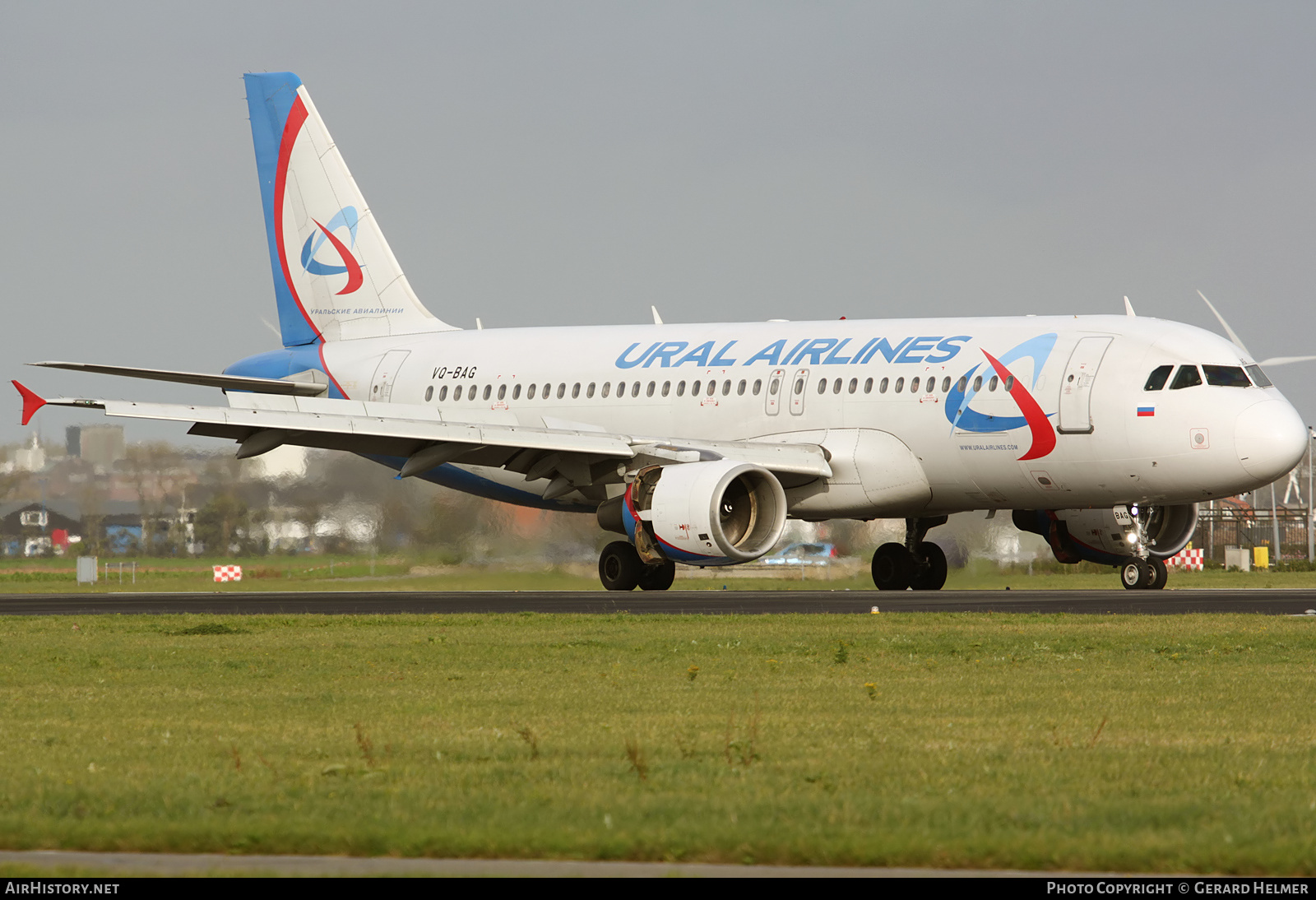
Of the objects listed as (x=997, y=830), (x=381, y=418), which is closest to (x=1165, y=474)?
(x=381, y=418)

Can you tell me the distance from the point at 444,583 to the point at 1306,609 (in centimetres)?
1656

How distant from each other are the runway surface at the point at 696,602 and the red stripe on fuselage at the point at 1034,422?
219cm

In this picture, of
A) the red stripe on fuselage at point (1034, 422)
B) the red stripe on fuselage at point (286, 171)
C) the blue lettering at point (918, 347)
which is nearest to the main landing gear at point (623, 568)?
the blue lettering at point (918, 347)

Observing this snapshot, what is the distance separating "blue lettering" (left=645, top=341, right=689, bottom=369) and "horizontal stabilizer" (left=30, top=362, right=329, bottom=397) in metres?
6.50

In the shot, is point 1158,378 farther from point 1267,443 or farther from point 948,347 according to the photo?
→ point 948,347

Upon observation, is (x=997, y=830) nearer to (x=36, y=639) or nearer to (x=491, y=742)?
(x=491, y=742)

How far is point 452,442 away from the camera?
93.9 ft

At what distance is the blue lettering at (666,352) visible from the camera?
104 feet

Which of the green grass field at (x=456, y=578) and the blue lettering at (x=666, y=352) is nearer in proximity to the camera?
the blue lettering at (x=666, y=352)

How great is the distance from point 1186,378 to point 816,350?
6223 mm

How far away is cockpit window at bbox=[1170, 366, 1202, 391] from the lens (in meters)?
26.0

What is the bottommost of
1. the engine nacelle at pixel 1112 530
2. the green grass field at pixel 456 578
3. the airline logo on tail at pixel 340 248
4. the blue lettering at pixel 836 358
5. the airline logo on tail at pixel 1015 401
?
the green grass field at pixel 456 578

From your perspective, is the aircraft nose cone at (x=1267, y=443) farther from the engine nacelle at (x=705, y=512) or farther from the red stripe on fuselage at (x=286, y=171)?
the red stripe on fuselage at (x=286, y=171)

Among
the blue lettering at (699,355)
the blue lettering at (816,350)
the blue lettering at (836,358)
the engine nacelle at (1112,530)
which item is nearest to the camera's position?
the blue lettering at (836,358)
